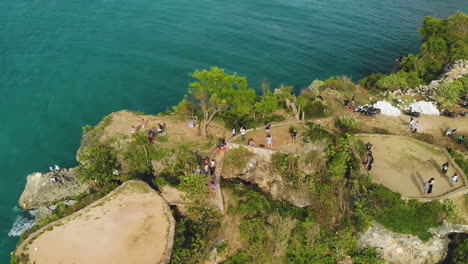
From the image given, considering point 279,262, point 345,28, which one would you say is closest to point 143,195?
point 279,262

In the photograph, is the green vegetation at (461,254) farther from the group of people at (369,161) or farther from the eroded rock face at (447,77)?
Answer: the eroded rock face at (447,77)

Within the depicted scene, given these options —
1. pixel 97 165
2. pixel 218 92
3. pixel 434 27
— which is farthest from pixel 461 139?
pixel 434 27

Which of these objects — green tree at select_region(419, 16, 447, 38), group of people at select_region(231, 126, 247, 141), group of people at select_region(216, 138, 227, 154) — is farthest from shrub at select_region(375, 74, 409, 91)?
group of people at select_region(216, 138, 227, 154)

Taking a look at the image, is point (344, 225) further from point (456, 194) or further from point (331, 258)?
point (456, 194)

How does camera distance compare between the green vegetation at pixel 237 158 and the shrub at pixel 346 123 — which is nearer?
the green vegetation at pixel 237 158

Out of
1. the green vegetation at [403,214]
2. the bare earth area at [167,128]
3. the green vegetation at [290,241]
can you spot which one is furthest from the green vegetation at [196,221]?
the green vegetation at [403,214]

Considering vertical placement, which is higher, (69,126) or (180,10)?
(180,10)

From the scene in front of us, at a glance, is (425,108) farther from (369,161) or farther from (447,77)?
(369,161)
